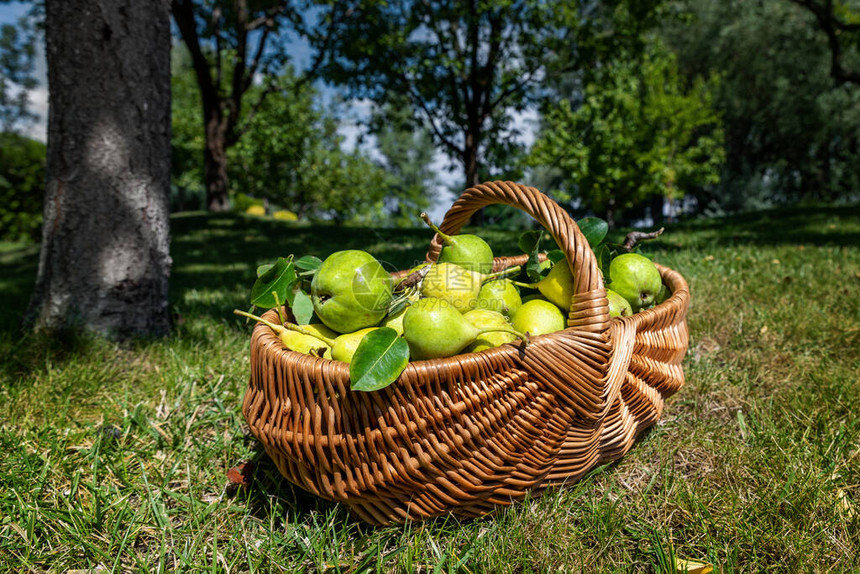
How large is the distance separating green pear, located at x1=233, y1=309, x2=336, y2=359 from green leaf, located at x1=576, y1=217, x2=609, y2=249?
1129 millimetres

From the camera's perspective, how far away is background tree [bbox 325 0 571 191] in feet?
35.3

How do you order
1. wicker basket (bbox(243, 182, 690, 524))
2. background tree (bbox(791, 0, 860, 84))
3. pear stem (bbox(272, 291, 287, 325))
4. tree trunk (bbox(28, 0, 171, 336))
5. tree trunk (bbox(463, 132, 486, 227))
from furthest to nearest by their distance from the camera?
tree trunk (bbox(463, 132, 486, 227)) → background tree (bbox(791, 0, 860, 84)) → tree trunk (bbox(28, 0, 171, 336)) → pear stem (bbox(272, 291, 287, 325)) → wicker basket (bbox(243, 182, 690, 524))

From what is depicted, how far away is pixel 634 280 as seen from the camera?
5.97 ft

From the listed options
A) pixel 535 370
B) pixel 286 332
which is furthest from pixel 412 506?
pixel 286 332

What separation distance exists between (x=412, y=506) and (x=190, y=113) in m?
25.3

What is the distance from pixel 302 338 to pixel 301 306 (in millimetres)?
151

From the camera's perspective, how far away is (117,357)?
2588mm

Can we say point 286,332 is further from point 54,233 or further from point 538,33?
point 538,33

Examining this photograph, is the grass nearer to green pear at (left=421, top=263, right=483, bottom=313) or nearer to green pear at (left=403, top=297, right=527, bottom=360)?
green pear at (left=403, top=297, right=527, bottom=360)

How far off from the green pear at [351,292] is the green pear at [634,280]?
0.92 meters

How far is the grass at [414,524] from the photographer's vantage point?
1391 millimetres

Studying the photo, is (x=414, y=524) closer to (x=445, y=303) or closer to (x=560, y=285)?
(x=445, y=303)

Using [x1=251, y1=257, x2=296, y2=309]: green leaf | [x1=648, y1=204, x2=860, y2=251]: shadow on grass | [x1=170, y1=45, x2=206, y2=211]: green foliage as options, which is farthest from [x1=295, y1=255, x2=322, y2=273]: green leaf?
[x1=170, y1=45, x2=206, y2=211]: green foliage

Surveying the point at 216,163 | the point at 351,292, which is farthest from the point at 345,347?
the point at 216,163
